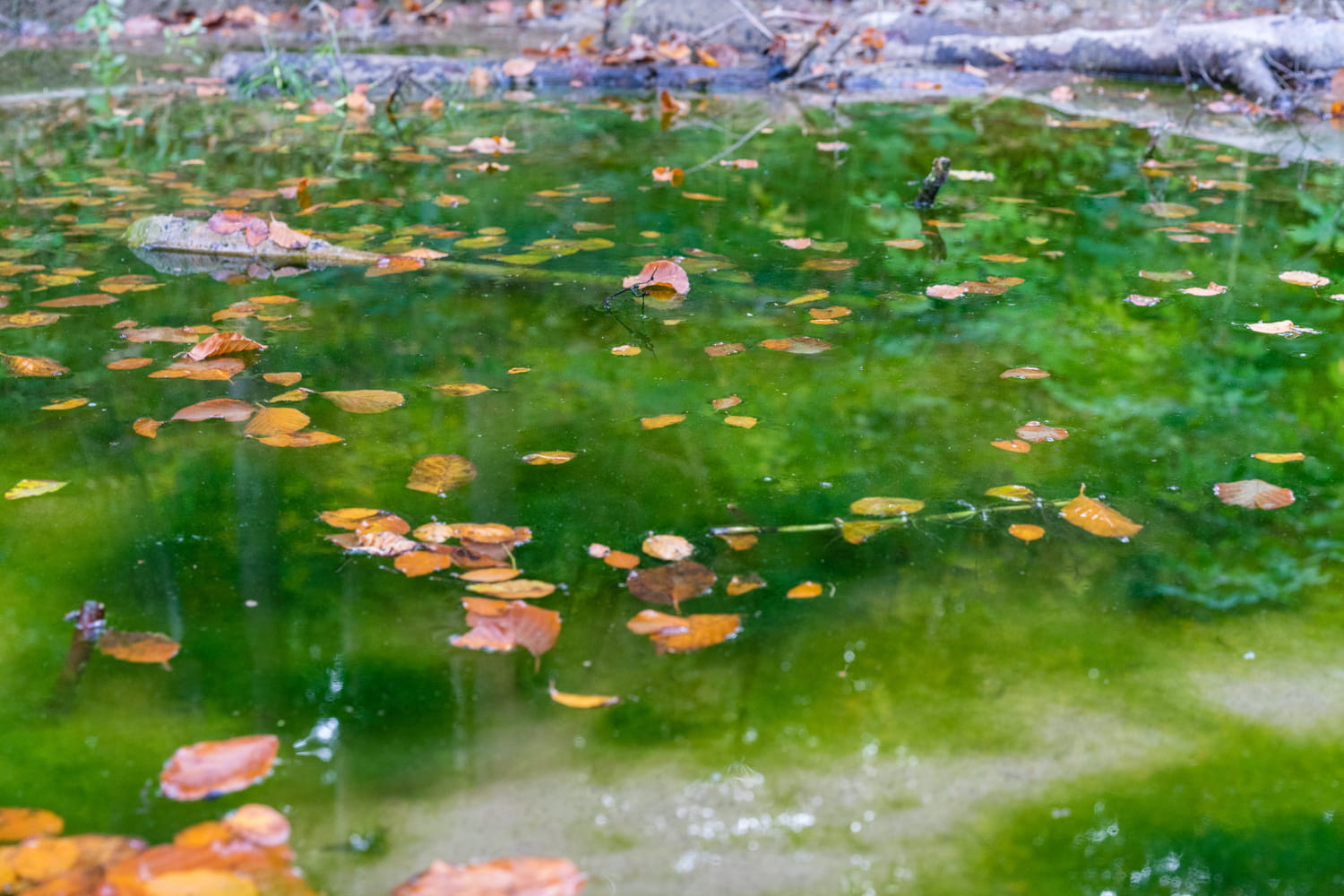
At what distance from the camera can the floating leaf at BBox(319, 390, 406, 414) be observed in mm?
2229

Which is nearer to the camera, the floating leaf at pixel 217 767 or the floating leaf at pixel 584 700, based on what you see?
the floating leaf at pixel 217 767

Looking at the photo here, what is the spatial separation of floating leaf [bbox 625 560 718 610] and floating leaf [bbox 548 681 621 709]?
0.22m

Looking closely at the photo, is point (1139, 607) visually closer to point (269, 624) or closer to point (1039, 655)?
point (1039, 655)

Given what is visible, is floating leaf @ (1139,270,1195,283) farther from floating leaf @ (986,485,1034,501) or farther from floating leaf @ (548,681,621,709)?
floating leaf @ (548,681,621,709)

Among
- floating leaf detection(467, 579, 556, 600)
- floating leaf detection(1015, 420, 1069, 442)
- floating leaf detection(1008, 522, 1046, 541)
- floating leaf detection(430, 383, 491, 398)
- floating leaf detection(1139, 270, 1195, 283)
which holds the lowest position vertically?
floating leaf detection(467, 579, 556, 600)

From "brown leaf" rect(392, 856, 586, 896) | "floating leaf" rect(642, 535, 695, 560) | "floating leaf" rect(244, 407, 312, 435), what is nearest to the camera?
"brown leaf" rect(392, 856, 586, 896)

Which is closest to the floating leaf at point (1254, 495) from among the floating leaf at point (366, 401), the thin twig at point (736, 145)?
the floating leaf at point (366, 401)

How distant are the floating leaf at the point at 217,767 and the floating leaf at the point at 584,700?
0.34m

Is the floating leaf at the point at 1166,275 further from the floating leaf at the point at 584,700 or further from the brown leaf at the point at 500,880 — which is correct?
the brown leaf at the point at 500,880

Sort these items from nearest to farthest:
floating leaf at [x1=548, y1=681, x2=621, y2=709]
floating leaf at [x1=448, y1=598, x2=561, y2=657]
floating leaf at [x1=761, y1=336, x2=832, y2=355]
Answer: floating leaf at [x1=548, y1=681, x2=621, y2=709] < floating leaf at [x1=448, y1=598, x2=561, y2=657] < floating leaf at [x1=761, y1=336, x2=832, y2=355]

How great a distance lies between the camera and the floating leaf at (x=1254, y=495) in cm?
189

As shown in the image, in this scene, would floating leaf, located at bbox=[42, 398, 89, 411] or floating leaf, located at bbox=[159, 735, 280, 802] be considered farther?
floating leaf, located at bbox=[42, 398, 89, 411]

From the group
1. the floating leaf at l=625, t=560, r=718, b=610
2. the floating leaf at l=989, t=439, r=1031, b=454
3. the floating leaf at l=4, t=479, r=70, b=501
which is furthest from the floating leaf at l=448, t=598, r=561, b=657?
the floating leaf at l=989, t=439, r=1031, b=454

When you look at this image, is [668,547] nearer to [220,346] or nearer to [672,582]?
[672,582]
